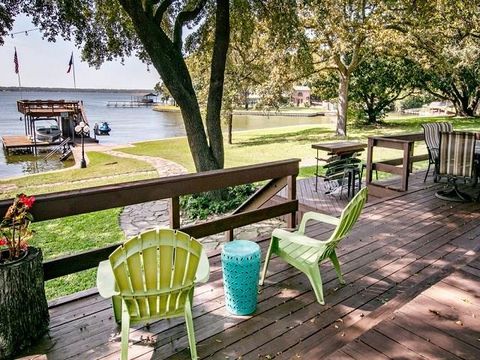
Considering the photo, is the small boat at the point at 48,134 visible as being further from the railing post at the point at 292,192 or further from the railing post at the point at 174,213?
the railing post at the point at 174,213

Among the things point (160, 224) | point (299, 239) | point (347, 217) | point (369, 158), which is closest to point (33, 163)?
point (160, 224)

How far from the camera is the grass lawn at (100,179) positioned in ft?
17.7

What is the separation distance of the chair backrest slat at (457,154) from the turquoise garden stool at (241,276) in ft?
13.9

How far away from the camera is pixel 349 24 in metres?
13.9

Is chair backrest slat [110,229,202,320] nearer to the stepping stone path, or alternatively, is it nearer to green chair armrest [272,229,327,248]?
green chair armrest [272,229,327,248]

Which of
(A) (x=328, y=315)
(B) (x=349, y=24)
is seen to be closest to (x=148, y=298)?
(A) (x=328, y=315)

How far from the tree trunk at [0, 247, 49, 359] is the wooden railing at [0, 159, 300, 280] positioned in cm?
28

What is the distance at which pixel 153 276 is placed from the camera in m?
2.04

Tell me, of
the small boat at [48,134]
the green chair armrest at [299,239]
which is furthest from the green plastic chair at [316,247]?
the small boat at [48,134]

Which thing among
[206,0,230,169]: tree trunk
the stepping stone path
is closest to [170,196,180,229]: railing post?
the stepping stone path

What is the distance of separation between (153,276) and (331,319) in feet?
4.34

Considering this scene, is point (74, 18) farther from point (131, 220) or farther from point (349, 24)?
point (349, 24)

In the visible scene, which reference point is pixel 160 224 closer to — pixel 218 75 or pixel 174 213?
pixel 218 75

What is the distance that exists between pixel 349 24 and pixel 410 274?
42.7 ft
